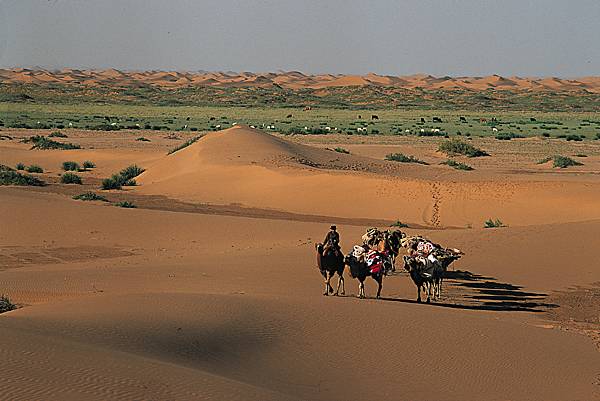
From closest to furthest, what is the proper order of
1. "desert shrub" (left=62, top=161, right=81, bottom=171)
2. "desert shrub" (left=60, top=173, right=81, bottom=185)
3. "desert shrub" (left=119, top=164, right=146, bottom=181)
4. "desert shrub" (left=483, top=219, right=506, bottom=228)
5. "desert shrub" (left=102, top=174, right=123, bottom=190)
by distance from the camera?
"desert shrub" (left=483, top=219, right=506, bottom=228) → "desert shrub" (left=102, top=174, right=123, bottom=190) → "desert shrub" (left=60, top=173, right=81, bottom=185) → "desert shrub" (left=119, top=164, right=146, bottom=181) → "desert shrub" (left=62, top=161, right=81, bottom=171)

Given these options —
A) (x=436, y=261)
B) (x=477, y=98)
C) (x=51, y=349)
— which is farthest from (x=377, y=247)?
(x=477, y=98)

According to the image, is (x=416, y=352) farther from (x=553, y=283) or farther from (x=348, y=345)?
(x=553, y=283)

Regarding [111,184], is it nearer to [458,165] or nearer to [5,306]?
[458,165]

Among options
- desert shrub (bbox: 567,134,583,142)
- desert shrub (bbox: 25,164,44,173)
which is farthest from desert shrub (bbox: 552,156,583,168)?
desert shrub (bbox: 25,164,44,173)

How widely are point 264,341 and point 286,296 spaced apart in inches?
138

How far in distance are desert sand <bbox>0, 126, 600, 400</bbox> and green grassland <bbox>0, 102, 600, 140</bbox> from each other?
39482mm

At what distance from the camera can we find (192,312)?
586 inches

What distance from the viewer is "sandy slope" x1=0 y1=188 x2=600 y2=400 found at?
1032cm

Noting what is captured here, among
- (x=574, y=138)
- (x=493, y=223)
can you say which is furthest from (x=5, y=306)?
(x=574, y=138)

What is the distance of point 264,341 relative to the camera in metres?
13.8

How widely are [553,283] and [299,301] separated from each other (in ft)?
26.0

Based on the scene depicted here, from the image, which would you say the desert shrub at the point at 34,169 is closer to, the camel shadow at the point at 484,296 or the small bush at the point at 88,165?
the small bush at the point at 88,165

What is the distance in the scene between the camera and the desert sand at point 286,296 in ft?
38.0

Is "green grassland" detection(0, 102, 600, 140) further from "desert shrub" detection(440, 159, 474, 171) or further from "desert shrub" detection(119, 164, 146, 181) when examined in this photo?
"desert shrub" detection(119, 164, 146, 181)
